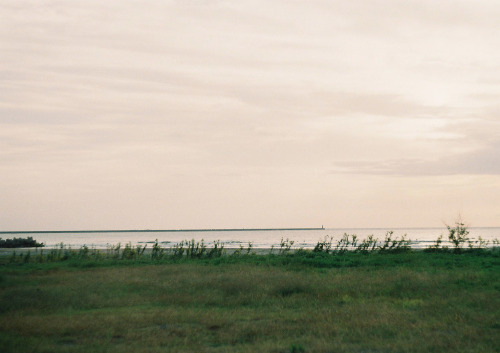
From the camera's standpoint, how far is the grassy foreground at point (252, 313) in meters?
12.4

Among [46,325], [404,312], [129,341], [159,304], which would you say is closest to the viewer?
[129,341]

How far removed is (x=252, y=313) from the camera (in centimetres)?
1702

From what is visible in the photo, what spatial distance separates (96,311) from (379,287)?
473 inches

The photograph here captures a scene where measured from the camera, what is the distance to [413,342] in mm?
12344

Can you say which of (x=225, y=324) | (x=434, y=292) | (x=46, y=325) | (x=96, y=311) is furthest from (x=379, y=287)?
(x=46, y=325)

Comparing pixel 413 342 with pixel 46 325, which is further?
pixel 46 325

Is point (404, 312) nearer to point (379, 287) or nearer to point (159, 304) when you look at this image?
point (379, 287)

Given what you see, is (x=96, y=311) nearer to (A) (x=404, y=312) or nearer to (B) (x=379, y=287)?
(A) (x=404, y=312)

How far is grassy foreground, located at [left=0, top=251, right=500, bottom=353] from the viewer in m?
12.4

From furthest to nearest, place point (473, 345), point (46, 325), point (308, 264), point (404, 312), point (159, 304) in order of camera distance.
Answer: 1. point (308, 264)
2. point (159, 304)
3. point (404, 312)
4. point (46, 325)
5. point (473, 345)

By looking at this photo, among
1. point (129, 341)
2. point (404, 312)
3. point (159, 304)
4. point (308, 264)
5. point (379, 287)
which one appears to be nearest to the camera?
point (129, 341)

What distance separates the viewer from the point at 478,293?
770 inches

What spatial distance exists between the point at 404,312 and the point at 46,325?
11.1 meters

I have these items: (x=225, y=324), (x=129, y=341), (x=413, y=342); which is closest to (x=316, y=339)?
(x=413, y=342)
